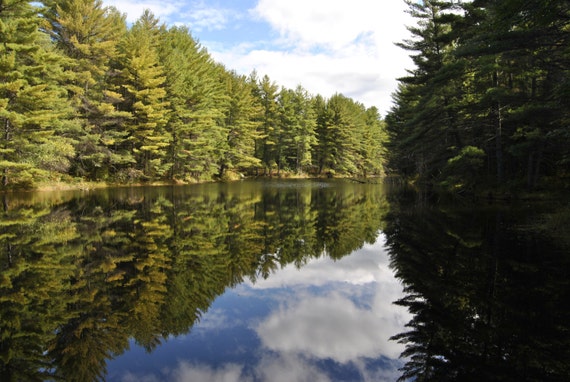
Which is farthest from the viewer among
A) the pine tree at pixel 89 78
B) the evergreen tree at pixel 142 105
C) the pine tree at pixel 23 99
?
the evergreen tree at pixel 142 105

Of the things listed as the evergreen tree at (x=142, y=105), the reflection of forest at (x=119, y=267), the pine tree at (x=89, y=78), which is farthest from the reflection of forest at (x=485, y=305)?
the evergreen tree at (x=142, y=105)

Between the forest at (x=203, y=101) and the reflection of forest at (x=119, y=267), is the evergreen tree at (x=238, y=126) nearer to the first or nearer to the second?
the forest at (x=203, y=101)

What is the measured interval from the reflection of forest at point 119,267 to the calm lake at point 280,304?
4 cm

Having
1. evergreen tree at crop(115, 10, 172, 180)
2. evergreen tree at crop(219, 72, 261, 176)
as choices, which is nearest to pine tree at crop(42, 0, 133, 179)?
evergreen tree at crop(115, 10, 172, 180)

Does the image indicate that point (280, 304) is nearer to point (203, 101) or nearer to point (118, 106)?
point (118, 106)

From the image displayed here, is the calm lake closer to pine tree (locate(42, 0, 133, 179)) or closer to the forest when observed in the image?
the forest

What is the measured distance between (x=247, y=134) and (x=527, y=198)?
35871 millimetres

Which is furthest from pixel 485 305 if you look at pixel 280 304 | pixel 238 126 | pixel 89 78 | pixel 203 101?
pixel 238 126

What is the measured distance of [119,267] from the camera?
750cm

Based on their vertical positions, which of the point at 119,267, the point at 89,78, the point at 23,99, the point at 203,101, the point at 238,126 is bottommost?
the point at 119,267

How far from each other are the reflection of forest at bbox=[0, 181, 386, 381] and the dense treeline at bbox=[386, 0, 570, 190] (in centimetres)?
746

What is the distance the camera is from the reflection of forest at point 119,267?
4.48 metres

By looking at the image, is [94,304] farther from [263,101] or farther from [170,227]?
[263,101]

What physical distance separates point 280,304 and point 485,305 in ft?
10.9
